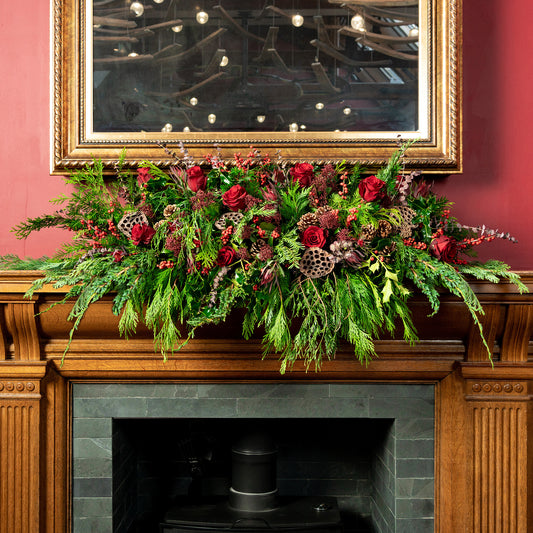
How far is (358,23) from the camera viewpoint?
Result: 1.72 meters

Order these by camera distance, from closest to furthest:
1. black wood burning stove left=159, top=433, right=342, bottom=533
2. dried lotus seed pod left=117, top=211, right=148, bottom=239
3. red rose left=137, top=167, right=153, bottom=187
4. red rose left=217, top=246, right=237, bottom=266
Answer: red rose left=217, top=246, right=237, bottom=266, dried lotus seed pod left=117, top=211, right=148, bottom=239, red rose left=137, top=167, right=153, bottom=187, black wood burning stove left=159, top=433, right=342, bottom=533

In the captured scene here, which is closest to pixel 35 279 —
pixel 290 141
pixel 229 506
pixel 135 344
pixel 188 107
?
pixel 135 344

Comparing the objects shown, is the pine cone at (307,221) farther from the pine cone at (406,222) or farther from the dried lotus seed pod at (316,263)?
the pine cone at (406,222)

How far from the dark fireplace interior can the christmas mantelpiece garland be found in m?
0.62

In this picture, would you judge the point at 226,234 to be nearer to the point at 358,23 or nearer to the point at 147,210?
the point at 147,210

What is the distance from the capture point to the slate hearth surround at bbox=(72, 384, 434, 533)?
1.64m

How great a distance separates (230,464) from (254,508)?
10.7 inches

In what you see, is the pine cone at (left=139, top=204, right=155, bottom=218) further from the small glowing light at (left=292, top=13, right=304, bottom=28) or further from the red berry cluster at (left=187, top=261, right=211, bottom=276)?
the small glowing light at (left=292, top=13, right=304, bottom=28)

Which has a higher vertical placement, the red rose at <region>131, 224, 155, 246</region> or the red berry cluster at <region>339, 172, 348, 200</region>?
the red berry cluster at <region>339, 172, 348, 200</region>

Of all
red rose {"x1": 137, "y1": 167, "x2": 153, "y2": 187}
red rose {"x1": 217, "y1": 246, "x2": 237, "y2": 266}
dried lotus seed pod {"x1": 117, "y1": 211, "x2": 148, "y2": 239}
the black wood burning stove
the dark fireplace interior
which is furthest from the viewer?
the dark fireplace interior

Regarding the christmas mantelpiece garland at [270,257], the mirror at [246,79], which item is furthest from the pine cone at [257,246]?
the mirror at [246,79]

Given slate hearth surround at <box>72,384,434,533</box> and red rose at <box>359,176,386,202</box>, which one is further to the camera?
slate hearth surround at <box>72,384,434,533</box>

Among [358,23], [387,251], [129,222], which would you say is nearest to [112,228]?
[129,222]

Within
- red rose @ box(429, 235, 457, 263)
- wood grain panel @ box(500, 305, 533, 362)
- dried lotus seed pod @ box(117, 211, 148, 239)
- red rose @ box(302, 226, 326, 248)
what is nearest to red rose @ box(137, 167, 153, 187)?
dried lotus seed pod @ box(117, 211, 148, 239)
